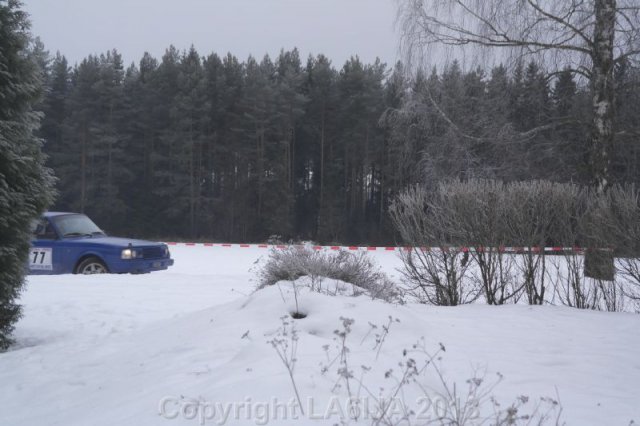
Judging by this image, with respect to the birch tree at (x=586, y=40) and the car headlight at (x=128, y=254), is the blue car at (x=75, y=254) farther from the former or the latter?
the birch tree at (x=586, y=40)

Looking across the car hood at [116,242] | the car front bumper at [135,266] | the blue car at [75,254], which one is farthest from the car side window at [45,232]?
the car front bumper at [135,266]

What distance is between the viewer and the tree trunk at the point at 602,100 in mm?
9539

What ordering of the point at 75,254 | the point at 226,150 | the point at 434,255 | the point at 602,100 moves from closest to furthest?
the point at 434,255 → the point at 602,100 → the point at 75,254 → the point at 226,150

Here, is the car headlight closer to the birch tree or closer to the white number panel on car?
the white number panel on car

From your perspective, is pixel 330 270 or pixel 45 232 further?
pixel 45 232

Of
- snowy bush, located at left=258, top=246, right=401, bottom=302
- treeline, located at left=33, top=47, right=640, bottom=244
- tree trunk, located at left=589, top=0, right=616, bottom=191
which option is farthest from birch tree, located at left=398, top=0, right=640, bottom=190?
treeline, located at left=33, top=47, right=640, bottom=244

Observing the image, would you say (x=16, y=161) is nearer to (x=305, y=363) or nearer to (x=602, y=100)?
(x=305, y=363)

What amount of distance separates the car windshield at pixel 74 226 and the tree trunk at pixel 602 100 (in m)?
10.3

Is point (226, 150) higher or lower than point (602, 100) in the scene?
higher

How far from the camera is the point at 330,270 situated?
20.5 ft

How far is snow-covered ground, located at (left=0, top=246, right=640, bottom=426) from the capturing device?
311cm

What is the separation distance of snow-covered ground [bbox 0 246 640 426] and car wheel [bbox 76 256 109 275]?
396 cm

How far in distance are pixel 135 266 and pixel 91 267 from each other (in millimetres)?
864

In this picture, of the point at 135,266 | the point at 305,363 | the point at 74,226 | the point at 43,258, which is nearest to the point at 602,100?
the point at 305,363
